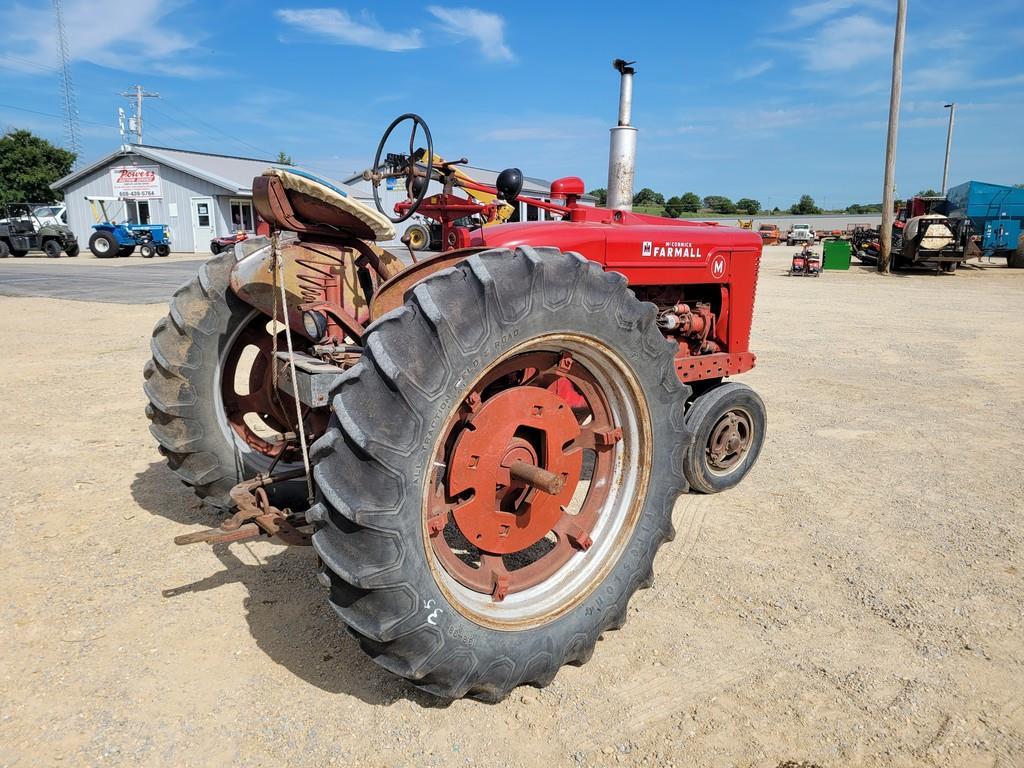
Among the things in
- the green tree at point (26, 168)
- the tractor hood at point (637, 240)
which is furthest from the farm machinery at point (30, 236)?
the tractor hood at point (637, 240)

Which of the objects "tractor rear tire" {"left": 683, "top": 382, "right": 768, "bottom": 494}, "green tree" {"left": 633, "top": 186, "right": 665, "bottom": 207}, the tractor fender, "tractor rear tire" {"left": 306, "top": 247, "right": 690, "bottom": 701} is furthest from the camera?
"green tree" {"left": 633, "top": 186, "right": 665, "bottom": 207}

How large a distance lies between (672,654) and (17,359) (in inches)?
313

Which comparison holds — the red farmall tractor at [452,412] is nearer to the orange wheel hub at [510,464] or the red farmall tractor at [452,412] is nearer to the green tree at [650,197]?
the orange wheel hub at [510,464]

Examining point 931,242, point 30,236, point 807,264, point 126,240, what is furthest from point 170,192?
point 931,242

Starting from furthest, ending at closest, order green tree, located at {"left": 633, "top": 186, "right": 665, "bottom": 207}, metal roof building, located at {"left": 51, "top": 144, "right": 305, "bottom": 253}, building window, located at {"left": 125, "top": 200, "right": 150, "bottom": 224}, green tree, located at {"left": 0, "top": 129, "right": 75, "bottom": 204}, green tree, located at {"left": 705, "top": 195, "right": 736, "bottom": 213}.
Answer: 1. green tree, located at {"left": 705, "top": 195, "right": 736, "bottom": 213}
2. green tree, located at {"left": 633, "top": 186, "right": 665, "bottom": 207}
3. green tree, located at {"left": 0, "top": 129, "right": 75, "bottom": 204}
4. building window, located at {"left": 125, "top": 200, "right": 150, "bottom": 224}
5. metal roof building, located at {"left": 51, "top": 144, "right": 305, "bottom": 253}

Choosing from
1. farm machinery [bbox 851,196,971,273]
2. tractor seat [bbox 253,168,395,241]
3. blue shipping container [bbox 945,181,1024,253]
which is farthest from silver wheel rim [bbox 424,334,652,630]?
blue shipping container [bbox 945,181,1024,253]

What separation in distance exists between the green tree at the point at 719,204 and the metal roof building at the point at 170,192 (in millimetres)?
58161

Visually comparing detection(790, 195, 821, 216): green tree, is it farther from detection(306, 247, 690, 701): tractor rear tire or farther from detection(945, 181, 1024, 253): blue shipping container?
detection(306, 247, 690, 701): tractor rear tire

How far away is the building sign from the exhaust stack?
3207 cm

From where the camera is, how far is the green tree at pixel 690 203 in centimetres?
6988

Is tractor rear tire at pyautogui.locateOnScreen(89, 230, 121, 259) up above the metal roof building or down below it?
below

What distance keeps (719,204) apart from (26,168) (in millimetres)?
65203

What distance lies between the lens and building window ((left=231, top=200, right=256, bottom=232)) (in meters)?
30.8

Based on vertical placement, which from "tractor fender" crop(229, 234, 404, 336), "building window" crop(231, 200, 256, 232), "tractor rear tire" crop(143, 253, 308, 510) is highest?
"building window" crop(231, 200, 256, 232)
